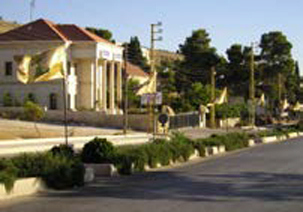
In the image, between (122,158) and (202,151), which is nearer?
(122,158)

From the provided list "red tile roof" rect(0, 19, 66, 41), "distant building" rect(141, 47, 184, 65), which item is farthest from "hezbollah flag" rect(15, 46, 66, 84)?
"distant building" rect(141, 47, 184, 65)

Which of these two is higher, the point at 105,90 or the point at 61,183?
the point at 105,90

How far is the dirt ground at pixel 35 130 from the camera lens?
46500mm

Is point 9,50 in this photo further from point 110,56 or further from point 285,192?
point 285,192

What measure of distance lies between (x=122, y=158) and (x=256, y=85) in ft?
292

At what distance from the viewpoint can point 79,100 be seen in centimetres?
7369

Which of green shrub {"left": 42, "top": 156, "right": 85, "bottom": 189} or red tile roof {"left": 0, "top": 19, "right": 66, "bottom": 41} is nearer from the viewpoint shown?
green shrub {"left": 42, "top": 156, "right": 85, "bottom": 189}

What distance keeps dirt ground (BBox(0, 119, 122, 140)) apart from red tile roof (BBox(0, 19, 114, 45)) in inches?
573

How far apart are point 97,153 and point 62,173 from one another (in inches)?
192

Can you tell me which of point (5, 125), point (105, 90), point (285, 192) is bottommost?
point (285, 192)

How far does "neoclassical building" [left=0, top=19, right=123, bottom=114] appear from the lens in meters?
69.4

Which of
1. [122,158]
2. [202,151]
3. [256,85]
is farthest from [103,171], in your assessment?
[256,85]

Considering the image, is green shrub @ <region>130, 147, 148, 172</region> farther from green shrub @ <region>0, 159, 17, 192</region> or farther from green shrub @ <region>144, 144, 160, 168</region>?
green shrub @ <region>0, 159, 17, 192</region>

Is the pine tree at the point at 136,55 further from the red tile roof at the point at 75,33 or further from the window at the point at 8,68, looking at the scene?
the window at the point at 8,68
